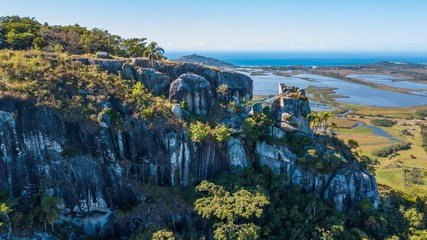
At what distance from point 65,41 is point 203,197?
126 ft

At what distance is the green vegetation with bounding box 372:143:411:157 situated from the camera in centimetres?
8504

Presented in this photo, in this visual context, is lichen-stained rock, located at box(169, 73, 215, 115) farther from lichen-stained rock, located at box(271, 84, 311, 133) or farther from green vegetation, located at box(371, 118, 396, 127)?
green vegetation, located at box(371, 118, 396, 127)

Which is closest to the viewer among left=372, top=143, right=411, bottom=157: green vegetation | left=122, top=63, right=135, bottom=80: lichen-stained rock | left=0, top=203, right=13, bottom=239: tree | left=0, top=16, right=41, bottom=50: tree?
left=0, top=203, right=13, bottom=239: tree

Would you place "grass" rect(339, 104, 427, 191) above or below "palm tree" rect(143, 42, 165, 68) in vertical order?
below

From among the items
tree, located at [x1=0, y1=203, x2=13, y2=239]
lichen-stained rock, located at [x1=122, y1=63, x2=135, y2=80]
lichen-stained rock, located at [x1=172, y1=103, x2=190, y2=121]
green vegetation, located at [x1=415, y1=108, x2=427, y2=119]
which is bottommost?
green vegetation, located at [x1=415, y1=108, x2=427, y2=119]

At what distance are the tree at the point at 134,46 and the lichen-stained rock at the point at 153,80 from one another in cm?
1024

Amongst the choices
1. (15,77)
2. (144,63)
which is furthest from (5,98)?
(144,63)

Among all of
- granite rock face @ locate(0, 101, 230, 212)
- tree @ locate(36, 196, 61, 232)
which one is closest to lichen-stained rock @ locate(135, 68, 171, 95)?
granite rock face @ locate(0, 101, 230, 212)

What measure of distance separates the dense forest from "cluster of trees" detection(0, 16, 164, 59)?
9.23 m

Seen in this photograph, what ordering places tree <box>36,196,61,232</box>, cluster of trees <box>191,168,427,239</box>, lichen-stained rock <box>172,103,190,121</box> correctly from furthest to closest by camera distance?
lichen-stained rock <box>172,103,190,121</box> < cluster of trees <box>191,168,427,239</box> < tree <box>36,196,61,232</box>

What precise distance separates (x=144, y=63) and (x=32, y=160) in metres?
22.1

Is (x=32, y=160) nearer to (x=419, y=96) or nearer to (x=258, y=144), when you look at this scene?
(x=258, y=144)

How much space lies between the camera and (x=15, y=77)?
31.8 metres

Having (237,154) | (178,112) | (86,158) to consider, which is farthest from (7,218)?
(237,154)
